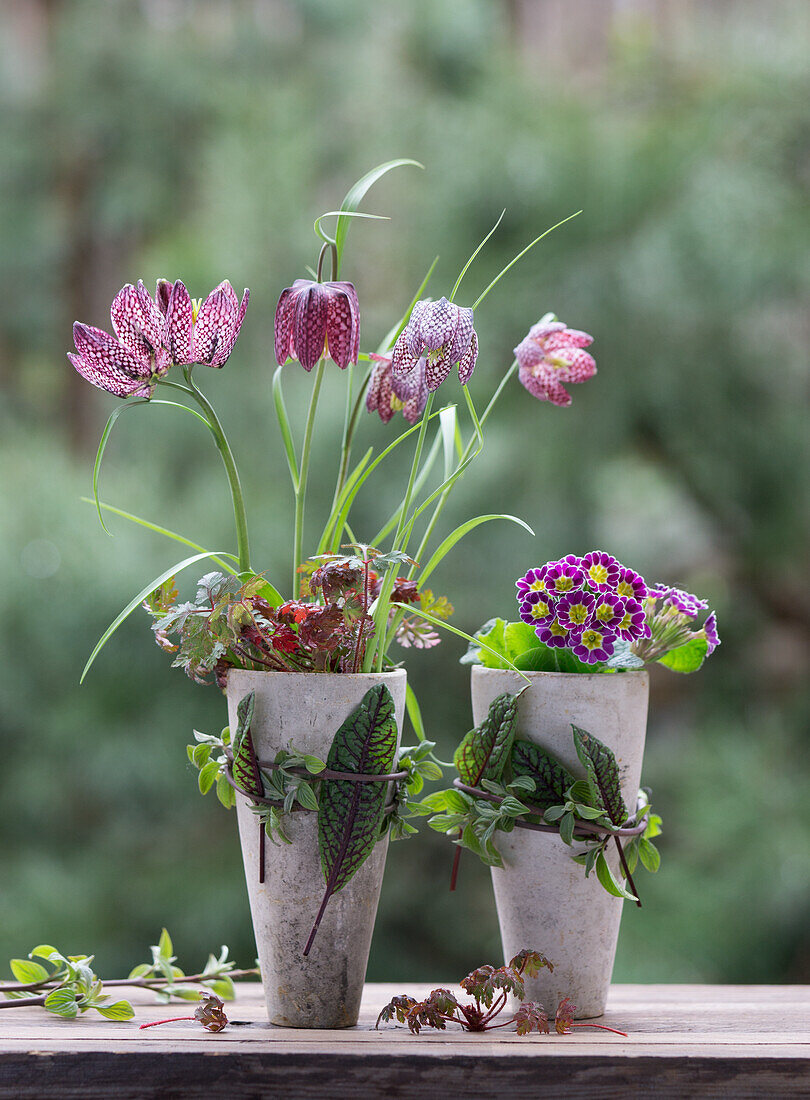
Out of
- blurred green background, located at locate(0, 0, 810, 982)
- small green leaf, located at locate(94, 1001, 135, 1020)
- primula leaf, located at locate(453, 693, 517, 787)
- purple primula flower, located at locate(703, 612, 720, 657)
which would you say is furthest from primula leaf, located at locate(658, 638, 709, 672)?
blurred green background, located at locate(0, 0, 810, 982)

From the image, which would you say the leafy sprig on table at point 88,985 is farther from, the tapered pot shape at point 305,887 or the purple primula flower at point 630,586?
the purple primula flower at point 630,586

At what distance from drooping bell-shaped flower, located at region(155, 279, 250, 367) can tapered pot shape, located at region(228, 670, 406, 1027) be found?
17cm

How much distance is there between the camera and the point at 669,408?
1.46 m

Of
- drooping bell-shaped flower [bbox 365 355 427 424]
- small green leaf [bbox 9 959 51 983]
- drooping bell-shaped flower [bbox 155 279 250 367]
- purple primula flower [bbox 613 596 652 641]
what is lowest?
small green leaf [bbox 9 959 51 983]

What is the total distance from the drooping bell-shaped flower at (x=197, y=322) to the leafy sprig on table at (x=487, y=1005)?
0.34 m

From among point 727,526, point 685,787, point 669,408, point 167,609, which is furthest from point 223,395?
point 167,609

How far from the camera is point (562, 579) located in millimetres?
544

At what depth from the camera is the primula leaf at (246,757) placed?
0.52m

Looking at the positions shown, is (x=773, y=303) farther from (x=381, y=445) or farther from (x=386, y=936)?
(x=386, y=936)

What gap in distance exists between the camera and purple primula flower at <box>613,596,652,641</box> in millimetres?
537

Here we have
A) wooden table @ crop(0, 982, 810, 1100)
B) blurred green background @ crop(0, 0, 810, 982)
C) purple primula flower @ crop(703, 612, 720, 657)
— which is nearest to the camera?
wooden table @ crop(0, 982, 810, 1100)

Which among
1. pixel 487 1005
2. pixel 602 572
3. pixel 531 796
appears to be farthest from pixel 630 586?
pixel 487 1005

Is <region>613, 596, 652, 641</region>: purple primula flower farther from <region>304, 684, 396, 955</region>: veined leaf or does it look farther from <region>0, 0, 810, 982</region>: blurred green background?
<region>0, 0, 810, 982</region>: blurred green background

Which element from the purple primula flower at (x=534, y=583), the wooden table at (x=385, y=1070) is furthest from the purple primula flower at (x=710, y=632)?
the wooden table at (x=385, y=1070)
